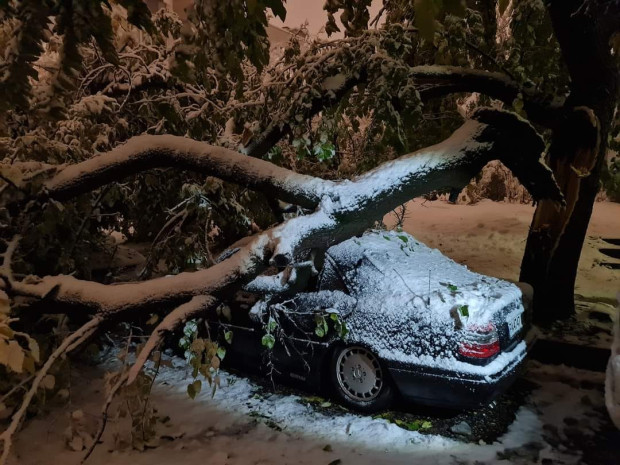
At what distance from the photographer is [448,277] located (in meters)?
4.42

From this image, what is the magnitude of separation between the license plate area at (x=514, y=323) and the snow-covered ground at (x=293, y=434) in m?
0.75

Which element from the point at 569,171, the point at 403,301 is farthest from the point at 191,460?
the point at 569,171

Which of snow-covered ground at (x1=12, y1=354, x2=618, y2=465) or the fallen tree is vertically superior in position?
the fallen tree

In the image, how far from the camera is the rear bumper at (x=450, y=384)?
12.0ft

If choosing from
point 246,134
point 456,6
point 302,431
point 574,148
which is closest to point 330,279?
point 302,431

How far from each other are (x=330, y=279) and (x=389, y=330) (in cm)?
79

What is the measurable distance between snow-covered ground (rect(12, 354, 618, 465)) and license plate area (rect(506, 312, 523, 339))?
29.4 inches

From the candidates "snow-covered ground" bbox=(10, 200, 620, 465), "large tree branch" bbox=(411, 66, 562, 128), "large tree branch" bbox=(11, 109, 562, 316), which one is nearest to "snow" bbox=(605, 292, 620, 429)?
"snow-covered ground" bbox=(10, 200, 620, 465)

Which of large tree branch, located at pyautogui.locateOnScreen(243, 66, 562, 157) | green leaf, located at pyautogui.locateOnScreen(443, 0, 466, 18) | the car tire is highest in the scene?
large tree branch, located at pyautogui.locateOnScreen(243, 66, 562, 157)

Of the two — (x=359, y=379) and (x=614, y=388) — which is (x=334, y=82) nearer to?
(x=359, y=379)

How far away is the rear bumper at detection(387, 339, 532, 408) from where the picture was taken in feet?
12.0

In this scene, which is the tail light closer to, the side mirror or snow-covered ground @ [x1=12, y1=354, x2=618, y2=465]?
snow-covered ground @ [x1=12, y1=354, x2=618, y2=465]

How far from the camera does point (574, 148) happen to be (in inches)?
232

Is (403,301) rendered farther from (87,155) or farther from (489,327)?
(87,155)
